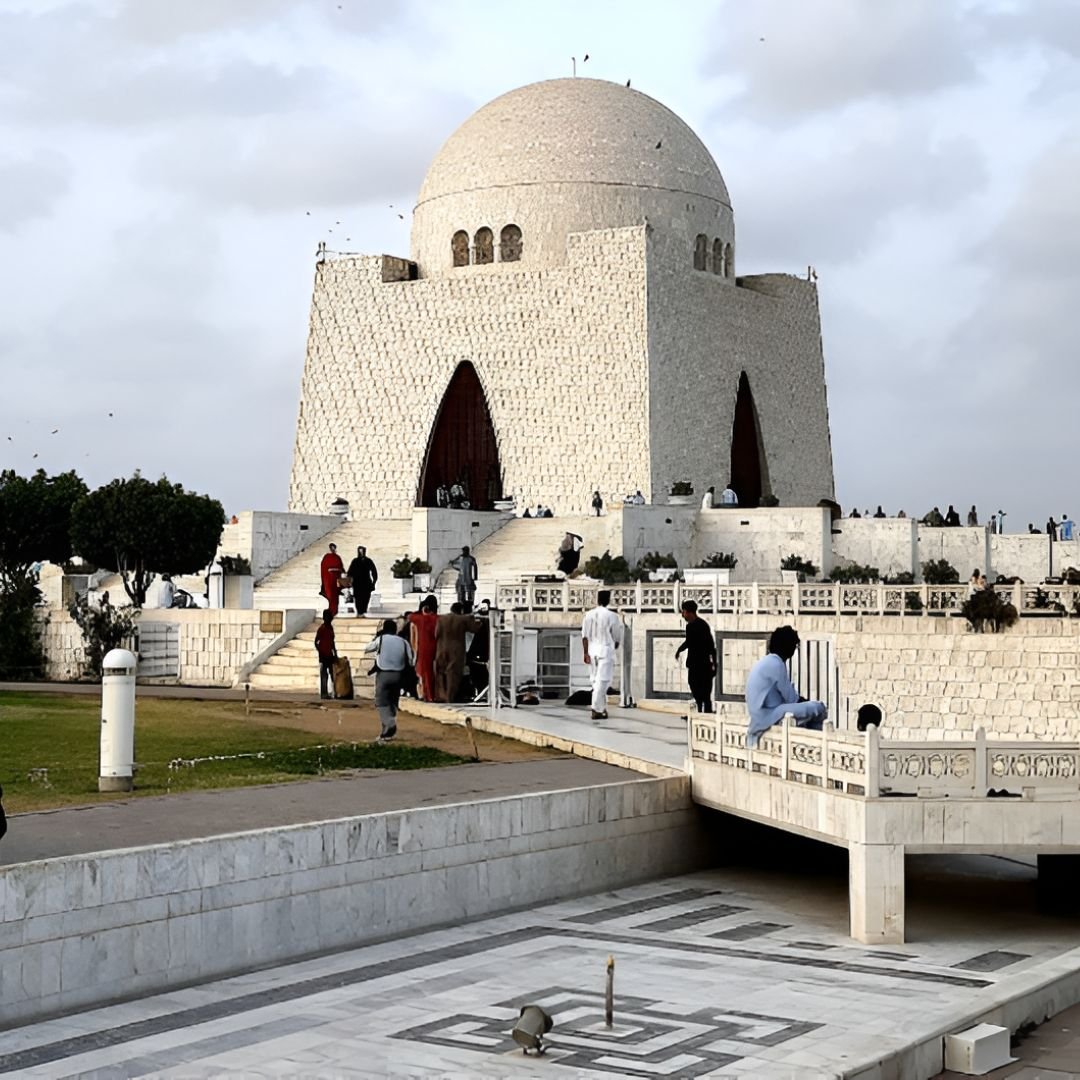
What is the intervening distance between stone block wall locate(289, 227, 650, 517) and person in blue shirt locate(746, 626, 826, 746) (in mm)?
19300

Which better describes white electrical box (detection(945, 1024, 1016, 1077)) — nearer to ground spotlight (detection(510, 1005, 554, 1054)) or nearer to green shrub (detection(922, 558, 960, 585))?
ground spotlight (detection(510, 1005, 554, 1054))

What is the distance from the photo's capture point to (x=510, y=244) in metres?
31.7

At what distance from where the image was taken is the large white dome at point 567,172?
31.2 metres

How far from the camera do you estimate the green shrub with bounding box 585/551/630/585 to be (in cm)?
2228

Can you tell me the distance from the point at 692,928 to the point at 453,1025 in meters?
2.28

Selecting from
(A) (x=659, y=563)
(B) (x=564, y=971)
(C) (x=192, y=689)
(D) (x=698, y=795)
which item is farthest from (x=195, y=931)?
(A) (x=659, y=563)

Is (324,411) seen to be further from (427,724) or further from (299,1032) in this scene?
(299,1032)

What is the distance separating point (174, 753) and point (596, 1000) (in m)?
4.38

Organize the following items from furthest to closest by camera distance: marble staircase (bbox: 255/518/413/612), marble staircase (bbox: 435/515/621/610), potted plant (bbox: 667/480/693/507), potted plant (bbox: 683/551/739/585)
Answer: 1. potted plant (bbox: 667/480/693/507)
2. marble staircase (bbox: 435/515/621/610)
3. marble staircase (bbox: 255/518/413/612)
4. potted plant (bbox: 683/551/739/585)

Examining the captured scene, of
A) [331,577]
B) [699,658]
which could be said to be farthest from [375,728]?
[331,577]

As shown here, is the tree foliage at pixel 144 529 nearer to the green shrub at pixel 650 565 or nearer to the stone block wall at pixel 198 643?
the stone block wall at pixel 198 643

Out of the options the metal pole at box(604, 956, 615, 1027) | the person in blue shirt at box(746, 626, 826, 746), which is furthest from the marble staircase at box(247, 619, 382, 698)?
the metal pole at box(604, 956, 615, 1027)

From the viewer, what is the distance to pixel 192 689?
16.3 metres

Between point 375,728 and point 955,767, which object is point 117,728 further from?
point 955,767
